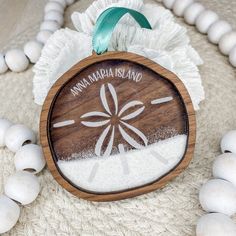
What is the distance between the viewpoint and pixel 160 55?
1.20 feet

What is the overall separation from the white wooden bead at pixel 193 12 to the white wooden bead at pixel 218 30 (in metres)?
0.05

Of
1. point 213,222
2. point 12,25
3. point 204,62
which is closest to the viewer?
point 213,222

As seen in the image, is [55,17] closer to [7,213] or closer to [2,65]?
[2,65]

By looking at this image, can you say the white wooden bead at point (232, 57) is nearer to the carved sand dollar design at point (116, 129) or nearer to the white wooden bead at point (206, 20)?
the white wooden bead at point (206, 20)

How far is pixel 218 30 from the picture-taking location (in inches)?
22.9

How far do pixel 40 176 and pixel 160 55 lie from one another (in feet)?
0.60

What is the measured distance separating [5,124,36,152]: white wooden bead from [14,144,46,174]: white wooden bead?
0.02 m

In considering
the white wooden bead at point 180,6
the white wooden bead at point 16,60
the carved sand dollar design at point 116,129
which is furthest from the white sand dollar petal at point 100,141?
the white wooden bead at point 180,6

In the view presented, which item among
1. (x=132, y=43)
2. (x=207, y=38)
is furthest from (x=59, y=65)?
(x=207, y=38)

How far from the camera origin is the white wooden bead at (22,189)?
14.0 inches

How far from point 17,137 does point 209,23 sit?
0.37 metres

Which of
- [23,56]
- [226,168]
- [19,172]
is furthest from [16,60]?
[226,168]

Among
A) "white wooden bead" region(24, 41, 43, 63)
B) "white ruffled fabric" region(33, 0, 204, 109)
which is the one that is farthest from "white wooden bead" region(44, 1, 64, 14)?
"white ruffled fabric" region(33, 0, 204, 109)

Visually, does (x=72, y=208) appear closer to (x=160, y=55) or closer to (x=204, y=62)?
(x=160, y=55)
